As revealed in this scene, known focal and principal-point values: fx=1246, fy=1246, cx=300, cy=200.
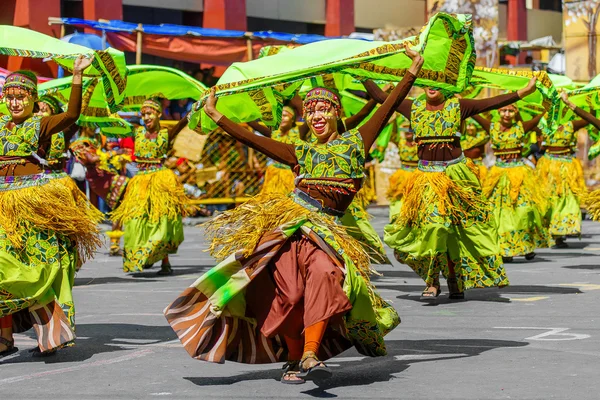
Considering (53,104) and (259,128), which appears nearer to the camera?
(53,104)

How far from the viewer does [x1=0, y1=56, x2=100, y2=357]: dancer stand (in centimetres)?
773

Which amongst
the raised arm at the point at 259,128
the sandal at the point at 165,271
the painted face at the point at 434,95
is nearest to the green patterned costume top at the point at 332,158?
the painted face at the point at 434,95

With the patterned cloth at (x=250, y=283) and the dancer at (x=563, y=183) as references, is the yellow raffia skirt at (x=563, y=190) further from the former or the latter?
the patterned cloth at (x=250, y=283)

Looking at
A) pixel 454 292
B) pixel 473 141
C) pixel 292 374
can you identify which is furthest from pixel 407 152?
pixel 292 374

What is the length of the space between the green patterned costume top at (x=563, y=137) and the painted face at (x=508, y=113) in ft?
6.35

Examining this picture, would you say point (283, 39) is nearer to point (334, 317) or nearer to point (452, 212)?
point (452, 212)

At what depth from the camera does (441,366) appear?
7.23 meters

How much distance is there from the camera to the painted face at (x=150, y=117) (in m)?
13.6

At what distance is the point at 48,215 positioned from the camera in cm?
797

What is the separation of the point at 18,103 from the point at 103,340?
175 centimetres

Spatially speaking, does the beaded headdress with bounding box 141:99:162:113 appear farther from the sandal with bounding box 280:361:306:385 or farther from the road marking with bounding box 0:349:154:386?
the sandal with bounding box 280:361:306:385

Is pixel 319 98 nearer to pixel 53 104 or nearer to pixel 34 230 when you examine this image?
pixel 34 230

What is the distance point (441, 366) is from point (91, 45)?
45.5 feet

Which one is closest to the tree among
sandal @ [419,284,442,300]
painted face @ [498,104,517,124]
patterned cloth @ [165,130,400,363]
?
painted face @ [498,104,517,124]
